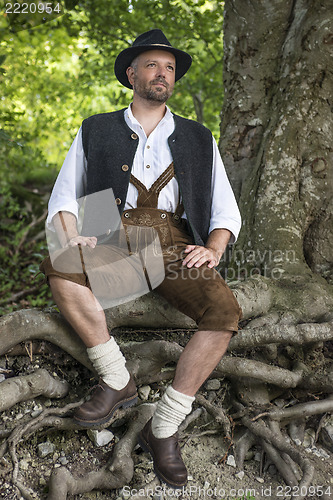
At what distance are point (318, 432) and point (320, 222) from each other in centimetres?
178

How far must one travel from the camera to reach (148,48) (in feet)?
10.2

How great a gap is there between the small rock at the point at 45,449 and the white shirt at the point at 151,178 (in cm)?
131

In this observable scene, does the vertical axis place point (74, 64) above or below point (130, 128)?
above

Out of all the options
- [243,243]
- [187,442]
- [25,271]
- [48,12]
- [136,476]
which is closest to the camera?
[136,476]

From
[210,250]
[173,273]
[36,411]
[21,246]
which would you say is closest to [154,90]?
[210,250]

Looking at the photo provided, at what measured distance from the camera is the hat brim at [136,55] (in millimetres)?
3090

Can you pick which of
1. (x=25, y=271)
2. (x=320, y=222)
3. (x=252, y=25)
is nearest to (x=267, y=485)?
(x=320, y=222)

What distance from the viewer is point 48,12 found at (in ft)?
19.9

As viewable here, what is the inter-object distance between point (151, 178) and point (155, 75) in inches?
27.6

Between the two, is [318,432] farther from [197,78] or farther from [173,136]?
[197,78]

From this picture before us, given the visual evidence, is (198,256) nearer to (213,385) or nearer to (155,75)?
(213,385)

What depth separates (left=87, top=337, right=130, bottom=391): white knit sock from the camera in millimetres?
2568

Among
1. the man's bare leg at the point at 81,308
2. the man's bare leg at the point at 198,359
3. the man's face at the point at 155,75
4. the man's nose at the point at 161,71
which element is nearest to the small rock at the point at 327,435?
the man's bare leg at the point at 198,359

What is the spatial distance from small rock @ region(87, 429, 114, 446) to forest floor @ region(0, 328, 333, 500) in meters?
0.03
